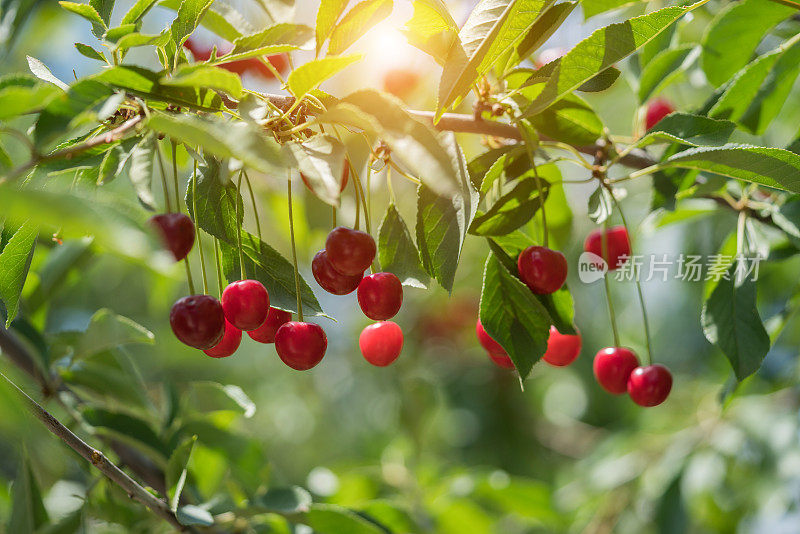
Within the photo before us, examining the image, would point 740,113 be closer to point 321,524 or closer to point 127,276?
point 321,524

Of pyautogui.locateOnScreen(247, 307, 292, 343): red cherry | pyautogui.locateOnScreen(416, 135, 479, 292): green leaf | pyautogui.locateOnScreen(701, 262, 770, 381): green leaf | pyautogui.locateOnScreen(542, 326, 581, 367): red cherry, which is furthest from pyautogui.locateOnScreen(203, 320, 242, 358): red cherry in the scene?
pyautogui.locateOnScreen(701, 262, 770, 381): green leaf

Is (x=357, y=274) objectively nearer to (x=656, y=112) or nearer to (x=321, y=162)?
(x=321, y=162)

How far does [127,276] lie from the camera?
444 centimetres

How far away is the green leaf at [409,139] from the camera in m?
0.76

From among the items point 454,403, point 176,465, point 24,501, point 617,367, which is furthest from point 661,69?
point 454,403

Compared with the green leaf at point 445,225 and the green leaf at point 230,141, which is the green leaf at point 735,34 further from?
the green leaf at point 230,141

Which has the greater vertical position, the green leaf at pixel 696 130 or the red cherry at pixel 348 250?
the green leaf at pixel 696 130

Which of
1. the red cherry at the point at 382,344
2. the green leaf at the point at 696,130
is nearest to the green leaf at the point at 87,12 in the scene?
the red cherry at the point at 382,344

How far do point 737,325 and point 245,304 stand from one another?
3.13ft

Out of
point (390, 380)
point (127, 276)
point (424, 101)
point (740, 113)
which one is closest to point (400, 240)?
point (740, 113)

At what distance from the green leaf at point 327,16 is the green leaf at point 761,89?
0.79m

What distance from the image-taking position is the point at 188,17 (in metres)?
0.99

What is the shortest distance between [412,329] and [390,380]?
45cm

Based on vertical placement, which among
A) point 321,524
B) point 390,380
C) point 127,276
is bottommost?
point 390,380
